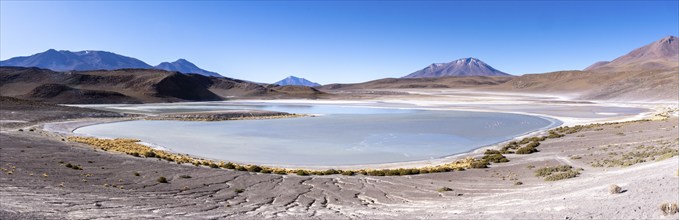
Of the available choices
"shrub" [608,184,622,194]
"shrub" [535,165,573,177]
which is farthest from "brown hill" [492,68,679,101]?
"shrub" [608,184,622,194]

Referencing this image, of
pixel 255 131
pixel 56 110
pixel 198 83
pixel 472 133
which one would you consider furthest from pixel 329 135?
pixel 198 83

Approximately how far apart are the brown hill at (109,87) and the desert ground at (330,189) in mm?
79293

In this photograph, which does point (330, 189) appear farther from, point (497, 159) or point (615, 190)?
point (497, 159)

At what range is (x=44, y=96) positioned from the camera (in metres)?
86.6

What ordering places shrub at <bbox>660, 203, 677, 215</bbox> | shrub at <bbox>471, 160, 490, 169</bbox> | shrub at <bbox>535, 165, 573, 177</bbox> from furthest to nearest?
shrub at <bbox>471, 160, 490, 169</bbox> < shrub at <bbox>535, 165, 573, 177</bbox> < shrub at <bbox>660, 203, 677, 215</bbox>

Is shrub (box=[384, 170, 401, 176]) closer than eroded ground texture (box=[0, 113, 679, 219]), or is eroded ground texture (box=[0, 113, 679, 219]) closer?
eroded ground texture (box=[0, 113, 679, 219])

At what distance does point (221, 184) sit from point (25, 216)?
22.9 ft

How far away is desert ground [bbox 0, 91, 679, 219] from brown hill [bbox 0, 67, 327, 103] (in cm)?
7929

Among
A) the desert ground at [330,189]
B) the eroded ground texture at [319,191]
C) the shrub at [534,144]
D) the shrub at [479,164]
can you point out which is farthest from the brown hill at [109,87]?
the shrub at [479,164]

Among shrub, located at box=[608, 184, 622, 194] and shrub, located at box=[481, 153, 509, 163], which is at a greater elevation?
shrub, located at box=[608, 184, 622, 194]

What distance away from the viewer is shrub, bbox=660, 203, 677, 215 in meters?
6.45

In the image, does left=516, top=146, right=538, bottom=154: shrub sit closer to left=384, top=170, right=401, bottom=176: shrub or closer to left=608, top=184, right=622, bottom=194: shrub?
left=384, top=170, right=401, bottom=176: shrub

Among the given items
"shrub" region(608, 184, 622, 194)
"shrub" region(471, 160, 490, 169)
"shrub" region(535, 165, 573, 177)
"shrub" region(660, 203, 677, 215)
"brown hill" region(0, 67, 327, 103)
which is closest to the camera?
"shrub" region(660, 203, 677, 215)

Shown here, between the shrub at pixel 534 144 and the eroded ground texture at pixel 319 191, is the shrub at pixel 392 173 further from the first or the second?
the shrub at pixel 534 144
